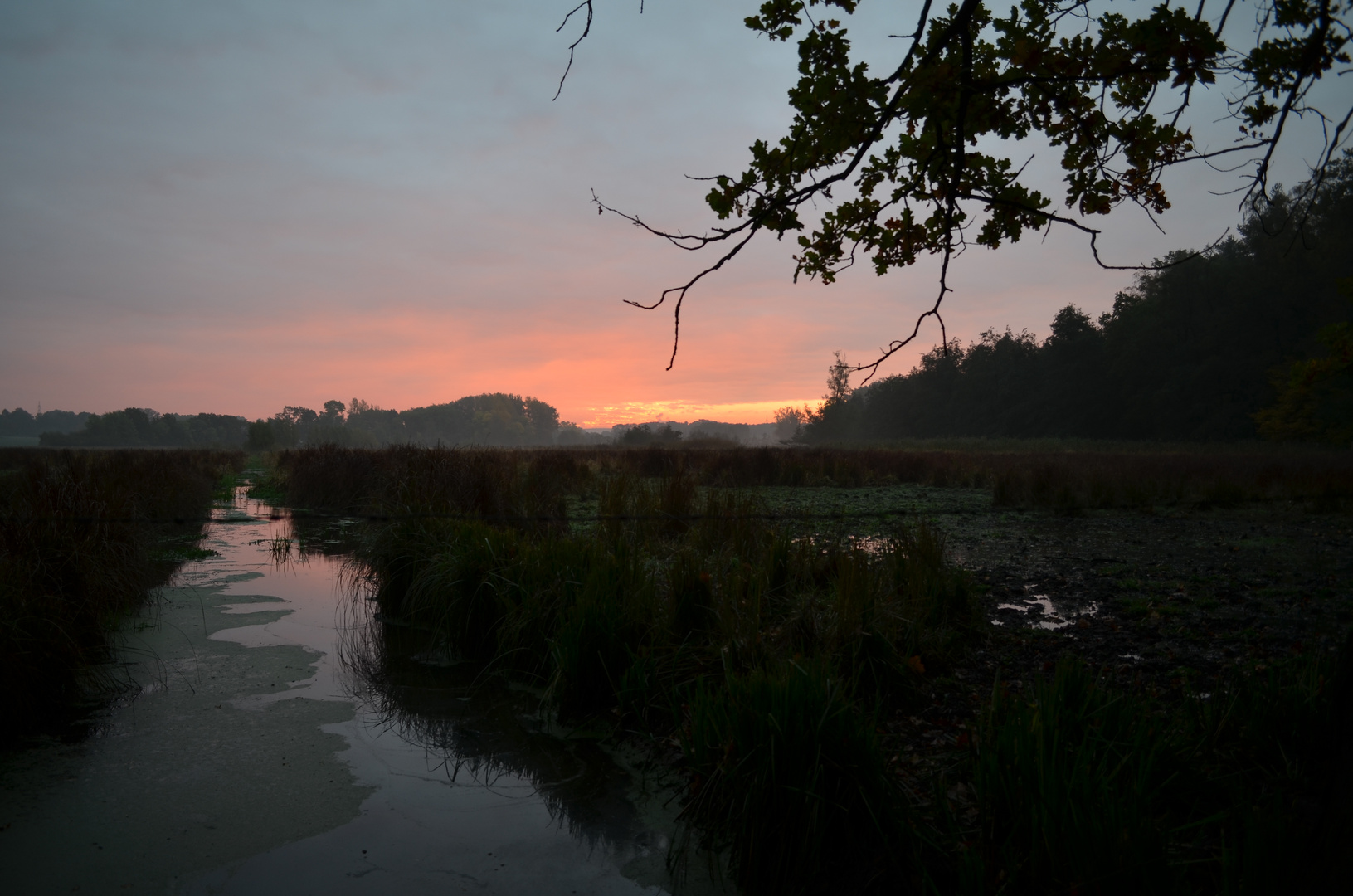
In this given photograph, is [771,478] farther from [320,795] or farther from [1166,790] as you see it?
[1166,790]

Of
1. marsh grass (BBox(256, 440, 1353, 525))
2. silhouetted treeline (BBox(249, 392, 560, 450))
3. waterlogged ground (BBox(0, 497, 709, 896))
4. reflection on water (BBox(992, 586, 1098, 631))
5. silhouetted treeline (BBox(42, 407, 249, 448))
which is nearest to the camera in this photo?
waterlogged ground (BBox(0, 497, 709, 896))

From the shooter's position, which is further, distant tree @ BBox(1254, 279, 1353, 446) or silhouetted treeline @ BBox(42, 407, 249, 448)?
silhouetted treeline @ BBox(42, 407, 249, 448)

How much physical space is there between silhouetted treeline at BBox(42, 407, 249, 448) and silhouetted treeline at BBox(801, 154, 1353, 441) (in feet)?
189

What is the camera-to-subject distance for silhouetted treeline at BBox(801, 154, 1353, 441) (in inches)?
1107

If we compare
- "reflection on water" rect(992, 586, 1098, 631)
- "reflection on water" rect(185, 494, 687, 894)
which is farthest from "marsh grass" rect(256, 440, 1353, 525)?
"reflection on water" rect(992, 586, 1098, 631)

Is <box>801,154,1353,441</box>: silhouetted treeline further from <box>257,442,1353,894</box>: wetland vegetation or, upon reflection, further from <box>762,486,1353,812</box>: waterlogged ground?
<box>257,442,1353,894</box>: wetland vegetation

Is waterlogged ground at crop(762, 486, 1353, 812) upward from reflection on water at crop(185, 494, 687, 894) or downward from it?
upward

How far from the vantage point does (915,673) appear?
3.43 m

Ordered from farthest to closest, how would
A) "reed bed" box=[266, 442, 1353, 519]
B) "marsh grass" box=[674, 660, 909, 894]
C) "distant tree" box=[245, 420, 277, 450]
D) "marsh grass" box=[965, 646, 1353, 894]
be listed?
"distant tree" box=[245, 420, 277, 450] < "reed bed" box=[266, 442, 1353, 519] < "marsh grass" box=[674, 660, 909, 894] < "marsh grass" box=[965, 646, 1353, 894]

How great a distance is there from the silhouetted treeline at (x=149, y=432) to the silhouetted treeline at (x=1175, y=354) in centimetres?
5767

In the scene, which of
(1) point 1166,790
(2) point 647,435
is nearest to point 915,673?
(1) point 1166,790

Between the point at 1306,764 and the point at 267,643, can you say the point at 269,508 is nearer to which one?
the point at 267,643

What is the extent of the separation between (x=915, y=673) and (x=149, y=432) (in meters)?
78.4

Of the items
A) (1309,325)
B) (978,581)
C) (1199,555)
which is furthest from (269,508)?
(1309,325)
